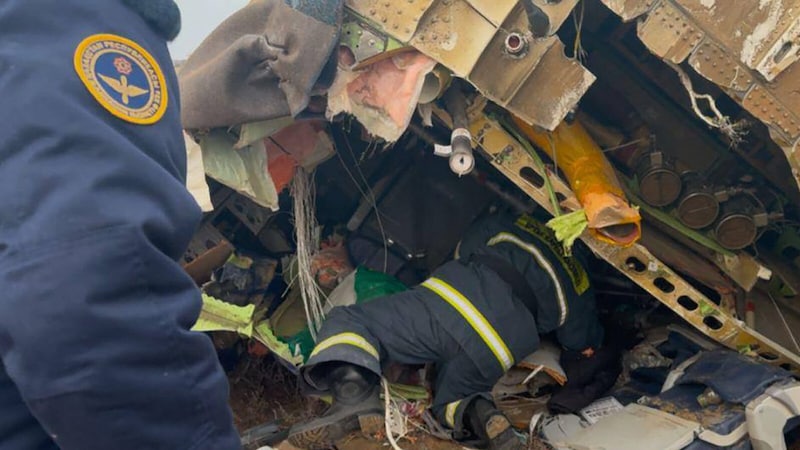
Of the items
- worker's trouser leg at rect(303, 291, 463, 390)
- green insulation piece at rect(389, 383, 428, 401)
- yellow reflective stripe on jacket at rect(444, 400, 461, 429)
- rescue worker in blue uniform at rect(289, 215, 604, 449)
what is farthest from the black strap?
green insulation piece at rect(389, 383, 428, 401)

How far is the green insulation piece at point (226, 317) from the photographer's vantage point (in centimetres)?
338

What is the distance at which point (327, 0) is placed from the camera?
267 centimetres

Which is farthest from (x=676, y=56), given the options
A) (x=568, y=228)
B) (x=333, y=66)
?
(x=333, y=66)

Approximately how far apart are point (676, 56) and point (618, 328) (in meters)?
2.15

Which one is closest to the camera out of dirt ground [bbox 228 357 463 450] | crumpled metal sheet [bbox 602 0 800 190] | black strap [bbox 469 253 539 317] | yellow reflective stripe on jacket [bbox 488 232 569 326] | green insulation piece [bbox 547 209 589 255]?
crumpled metal sheet [bbox 602 0 800 190]

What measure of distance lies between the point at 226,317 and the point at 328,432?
0.92 m

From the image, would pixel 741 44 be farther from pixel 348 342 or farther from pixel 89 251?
pixel 89 251

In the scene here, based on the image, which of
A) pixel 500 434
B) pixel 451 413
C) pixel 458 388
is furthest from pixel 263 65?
pixel 500 434

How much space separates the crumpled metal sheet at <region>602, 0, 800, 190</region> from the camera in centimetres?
237

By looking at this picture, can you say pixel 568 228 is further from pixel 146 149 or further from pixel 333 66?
pixel 146 149

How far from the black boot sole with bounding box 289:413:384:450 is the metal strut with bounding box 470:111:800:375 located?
1.36m

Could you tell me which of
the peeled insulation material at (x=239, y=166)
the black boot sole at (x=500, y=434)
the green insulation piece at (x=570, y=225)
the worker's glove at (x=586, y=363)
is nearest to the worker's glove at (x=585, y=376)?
the worker's glove at (x=586, y=363)

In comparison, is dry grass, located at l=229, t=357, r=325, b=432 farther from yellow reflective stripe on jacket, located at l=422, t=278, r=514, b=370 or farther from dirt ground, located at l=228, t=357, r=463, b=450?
yellow reflective stripe on jacket, located at l=422, t=278, r=514, b=370

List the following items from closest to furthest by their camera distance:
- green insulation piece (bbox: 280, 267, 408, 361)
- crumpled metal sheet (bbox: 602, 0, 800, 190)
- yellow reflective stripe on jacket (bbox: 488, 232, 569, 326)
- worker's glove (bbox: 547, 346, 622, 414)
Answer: crumpled metal sheet (bbox: 602, 0, 800, 190), yellow reflective stripe on jacket (bbox: 488, 232, 569, 326), worker's glove (bbox: 547, 346, 622, 414), green insulation piece (bbox: 280, 267, 408, 361)
